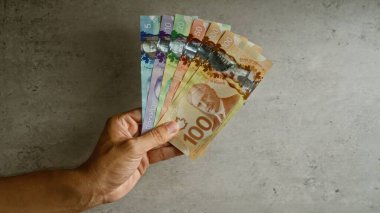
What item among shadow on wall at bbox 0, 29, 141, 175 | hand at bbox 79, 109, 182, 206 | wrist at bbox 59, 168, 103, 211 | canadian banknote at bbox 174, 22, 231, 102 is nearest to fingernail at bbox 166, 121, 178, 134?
hand at bbox 79, 109, 182, 206

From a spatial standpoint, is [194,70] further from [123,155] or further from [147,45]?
[123,155]

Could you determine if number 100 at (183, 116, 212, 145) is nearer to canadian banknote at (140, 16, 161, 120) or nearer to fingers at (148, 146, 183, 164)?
fingers at (148, 146, 183, 164)

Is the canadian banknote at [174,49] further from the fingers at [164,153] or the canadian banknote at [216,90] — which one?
the fingers at [164,153]

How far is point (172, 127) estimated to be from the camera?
1.29 m

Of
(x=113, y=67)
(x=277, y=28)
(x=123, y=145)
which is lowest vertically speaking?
(x=123, y=145)

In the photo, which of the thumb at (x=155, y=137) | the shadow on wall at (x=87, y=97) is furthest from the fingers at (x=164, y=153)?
the shadow on wall at (x=87, y=97)

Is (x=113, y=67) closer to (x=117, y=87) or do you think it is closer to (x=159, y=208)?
(x=117, y=87)

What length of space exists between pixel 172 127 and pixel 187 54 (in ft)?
0.97

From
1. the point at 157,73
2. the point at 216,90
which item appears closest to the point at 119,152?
the point at 157,73

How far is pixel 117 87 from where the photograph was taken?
1.44 meters

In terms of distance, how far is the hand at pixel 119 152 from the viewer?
121 cm

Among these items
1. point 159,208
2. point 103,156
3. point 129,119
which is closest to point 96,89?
point 129,119

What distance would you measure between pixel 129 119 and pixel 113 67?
0.88ft

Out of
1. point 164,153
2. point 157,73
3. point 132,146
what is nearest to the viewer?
point 132,146
